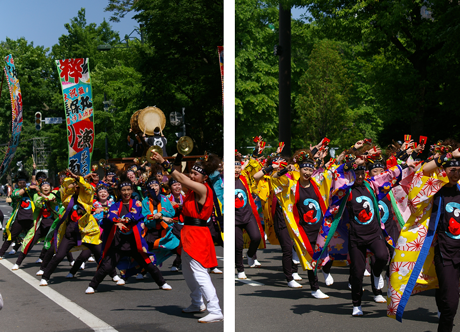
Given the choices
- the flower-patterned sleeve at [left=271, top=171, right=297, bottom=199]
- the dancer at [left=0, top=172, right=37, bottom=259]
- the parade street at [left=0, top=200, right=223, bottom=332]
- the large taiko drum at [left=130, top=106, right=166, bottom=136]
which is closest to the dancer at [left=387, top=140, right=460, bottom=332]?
the parade street at [left=0, top=200, right=223, bottom=332]

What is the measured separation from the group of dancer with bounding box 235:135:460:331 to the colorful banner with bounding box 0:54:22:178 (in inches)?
119

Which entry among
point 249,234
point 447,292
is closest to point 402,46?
point 249,234

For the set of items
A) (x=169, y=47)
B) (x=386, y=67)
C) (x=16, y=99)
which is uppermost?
(x=386, y=67)

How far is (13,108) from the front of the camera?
537 centimetres

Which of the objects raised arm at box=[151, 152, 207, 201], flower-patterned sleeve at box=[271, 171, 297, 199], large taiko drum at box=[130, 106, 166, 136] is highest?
large taiko drum at box=[130, 106, 166, 136]

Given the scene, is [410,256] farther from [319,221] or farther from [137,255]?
[137,255]

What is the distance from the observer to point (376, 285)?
640 centimetres

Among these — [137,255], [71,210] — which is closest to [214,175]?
[137,255]

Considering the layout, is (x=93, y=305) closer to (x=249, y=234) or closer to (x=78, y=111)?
(x=78, y=111)

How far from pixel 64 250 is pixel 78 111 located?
2.05 m

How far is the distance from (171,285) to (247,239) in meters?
1.96

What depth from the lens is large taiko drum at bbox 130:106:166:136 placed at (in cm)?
643

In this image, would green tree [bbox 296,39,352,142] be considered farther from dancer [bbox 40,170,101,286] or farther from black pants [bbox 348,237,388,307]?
black pants [bbox 348,237,388,307]

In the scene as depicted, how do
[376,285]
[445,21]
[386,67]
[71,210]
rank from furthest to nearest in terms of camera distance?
[386,67]
[445,21]
[71,210]
[376,285]
